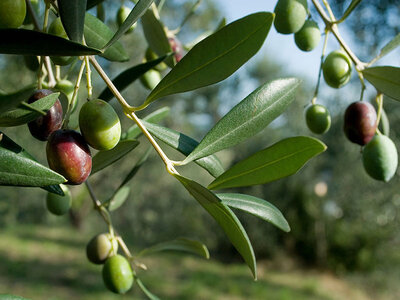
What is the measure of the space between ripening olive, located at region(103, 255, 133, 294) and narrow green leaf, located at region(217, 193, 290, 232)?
0.38 meters

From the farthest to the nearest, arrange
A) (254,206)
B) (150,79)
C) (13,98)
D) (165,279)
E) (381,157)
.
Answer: (165,279) < (150,79) < (381,157) < (254,206) < (13,98)

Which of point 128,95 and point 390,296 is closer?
point 390,296

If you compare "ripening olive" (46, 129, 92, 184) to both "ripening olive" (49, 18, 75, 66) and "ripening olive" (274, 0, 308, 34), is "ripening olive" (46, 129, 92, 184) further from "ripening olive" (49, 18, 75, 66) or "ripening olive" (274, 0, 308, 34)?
"ripening olive" (274, 0, 308, 34)

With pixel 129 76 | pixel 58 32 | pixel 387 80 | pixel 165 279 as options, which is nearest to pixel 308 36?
pixel 387 80

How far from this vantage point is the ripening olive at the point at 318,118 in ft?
2.52

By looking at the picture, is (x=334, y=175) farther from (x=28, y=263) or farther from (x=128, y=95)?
(x=28, y=263)

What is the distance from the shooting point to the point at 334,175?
26.2 ft

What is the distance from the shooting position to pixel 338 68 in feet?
2.37

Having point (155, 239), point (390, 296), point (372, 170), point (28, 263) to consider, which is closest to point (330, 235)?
point (390, 296)

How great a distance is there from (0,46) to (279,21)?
46 cm

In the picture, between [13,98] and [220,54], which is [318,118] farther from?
[13,98]

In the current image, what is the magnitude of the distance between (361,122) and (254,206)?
13.2 inches

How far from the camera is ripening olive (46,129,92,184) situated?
0.46 m

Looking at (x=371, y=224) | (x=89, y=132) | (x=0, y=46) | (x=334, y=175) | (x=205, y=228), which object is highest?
(x=0, y=46)
